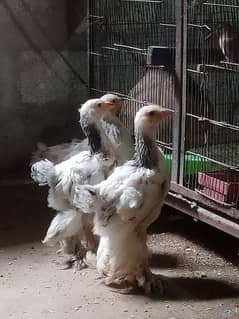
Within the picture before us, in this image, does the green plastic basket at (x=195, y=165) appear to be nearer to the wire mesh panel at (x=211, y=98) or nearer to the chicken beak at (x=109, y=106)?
the wire mesh panel at (x=211, y=98)

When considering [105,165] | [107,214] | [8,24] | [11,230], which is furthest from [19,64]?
[107,214]

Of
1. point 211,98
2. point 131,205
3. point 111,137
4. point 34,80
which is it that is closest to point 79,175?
point 111,137

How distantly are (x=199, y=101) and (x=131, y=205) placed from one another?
797mm

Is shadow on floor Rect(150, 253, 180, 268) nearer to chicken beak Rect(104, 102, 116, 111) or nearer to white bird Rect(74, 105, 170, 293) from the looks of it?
white bird Rect(74, 105, 170, 293)

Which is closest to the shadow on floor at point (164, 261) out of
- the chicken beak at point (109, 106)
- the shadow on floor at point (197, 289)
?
the shadow on floor at point (197, 289)

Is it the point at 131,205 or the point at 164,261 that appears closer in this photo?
the point at 131,205

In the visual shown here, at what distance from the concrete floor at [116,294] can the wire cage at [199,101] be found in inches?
9.7

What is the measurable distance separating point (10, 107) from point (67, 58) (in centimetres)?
50

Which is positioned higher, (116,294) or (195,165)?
(195,165)

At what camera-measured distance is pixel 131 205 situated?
2721 millimetres

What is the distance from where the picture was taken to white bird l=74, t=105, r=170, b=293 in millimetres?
2777

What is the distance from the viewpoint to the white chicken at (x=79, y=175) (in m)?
3.03

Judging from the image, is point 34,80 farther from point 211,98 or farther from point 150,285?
point 150,285

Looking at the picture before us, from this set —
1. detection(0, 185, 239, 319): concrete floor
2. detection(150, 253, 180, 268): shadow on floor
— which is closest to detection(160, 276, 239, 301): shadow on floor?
detection(0, 185, 239, 319): concrete floor
